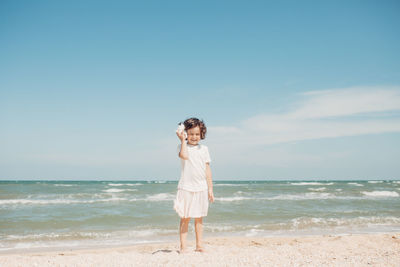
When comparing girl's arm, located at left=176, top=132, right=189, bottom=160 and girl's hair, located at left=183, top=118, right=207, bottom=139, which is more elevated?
girl's hair, located at left=183, top=118, right=207, bottom=139

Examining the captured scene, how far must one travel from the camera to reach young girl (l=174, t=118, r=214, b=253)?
4486 millimetres

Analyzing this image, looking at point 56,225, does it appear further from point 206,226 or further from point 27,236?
point 206,226

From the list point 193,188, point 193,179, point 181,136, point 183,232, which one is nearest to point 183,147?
point 181,136

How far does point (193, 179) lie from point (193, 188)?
0.13 m

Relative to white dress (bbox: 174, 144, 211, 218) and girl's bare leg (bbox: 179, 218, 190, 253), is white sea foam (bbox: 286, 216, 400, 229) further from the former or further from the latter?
white dress (bbox: 174, 144, 211, 218)

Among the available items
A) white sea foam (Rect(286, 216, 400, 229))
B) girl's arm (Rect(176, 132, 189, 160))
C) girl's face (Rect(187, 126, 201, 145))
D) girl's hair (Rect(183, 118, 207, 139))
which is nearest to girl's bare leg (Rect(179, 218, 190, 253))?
girl's arm (Rect(176, 132, 189, 160))

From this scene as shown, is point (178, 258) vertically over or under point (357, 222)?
over

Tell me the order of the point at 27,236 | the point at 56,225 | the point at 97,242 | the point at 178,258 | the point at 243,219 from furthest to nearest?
the point at 243,219 < the point at 56,225 < the point at 27,236 < the point at 97,242 < the point at 178,258

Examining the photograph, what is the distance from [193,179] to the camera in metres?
4.55

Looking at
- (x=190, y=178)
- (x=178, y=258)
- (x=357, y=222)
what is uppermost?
(x=190, y=178)

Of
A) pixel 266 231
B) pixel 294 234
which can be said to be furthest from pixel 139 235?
pixel 294 234

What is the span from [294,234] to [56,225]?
22.5 feet

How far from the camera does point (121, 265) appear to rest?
12.8 ft

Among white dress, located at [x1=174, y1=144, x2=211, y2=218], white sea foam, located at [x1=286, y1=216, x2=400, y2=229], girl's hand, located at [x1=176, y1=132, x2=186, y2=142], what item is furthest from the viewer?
white sea foam, located at [x1=286, y1=216, x2=400, y2=229]
